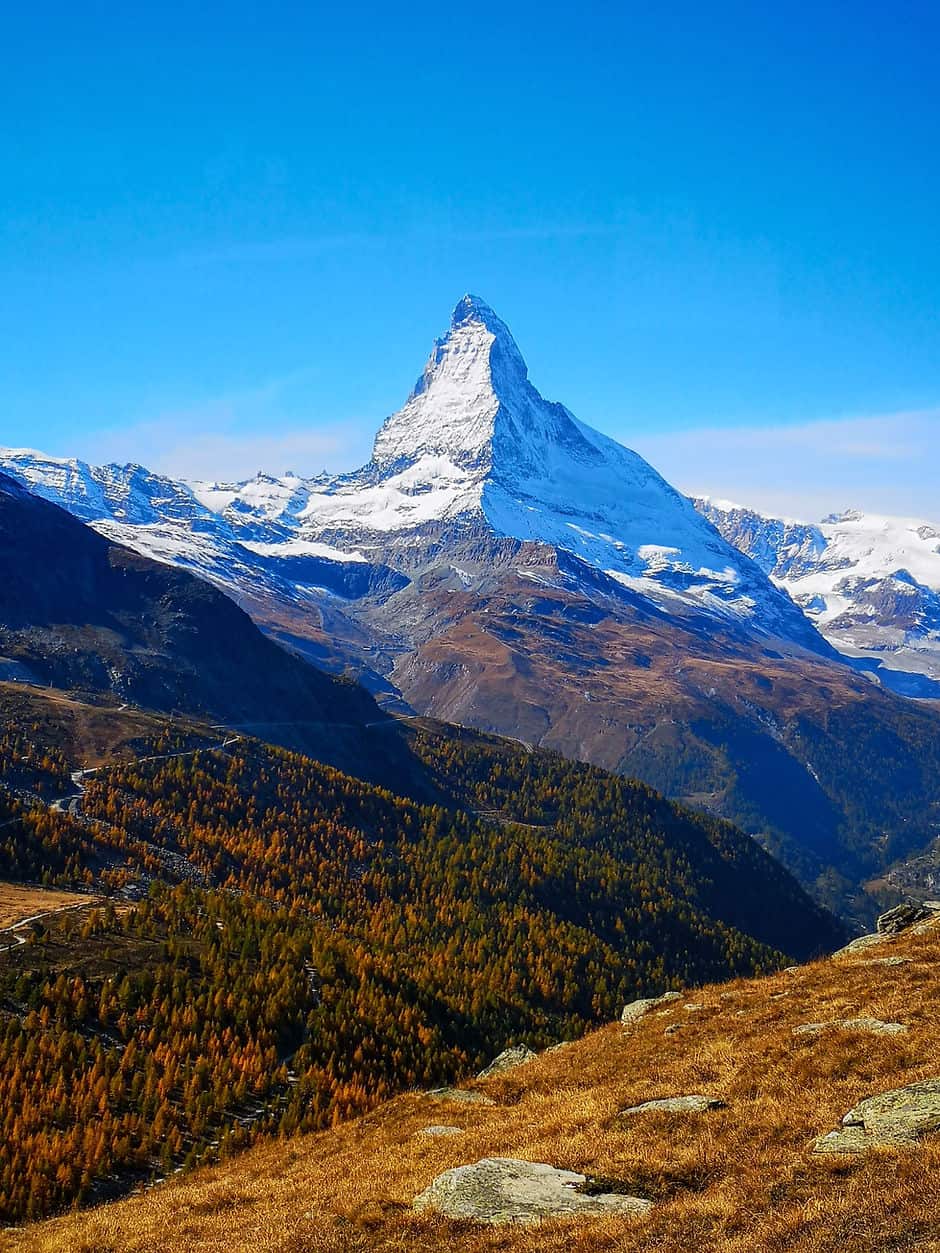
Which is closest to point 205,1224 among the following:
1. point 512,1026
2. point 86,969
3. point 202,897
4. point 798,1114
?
point 798,1114

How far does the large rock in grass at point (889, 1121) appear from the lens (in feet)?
95.3

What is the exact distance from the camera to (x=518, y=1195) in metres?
31.0

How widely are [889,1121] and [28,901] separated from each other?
3876 inches

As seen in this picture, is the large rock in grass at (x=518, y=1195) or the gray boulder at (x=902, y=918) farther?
the gray boulder at (x=902, y=918)

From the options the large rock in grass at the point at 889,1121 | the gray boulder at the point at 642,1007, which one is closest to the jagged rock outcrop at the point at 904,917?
the gray boulder at the point at 642,1007

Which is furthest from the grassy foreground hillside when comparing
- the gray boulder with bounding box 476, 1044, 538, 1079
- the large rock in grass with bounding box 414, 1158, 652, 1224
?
the large rock in grass with bounding box 414, 1158, 652, 1224

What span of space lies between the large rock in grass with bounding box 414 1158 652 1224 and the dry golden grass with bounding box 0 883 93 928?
73.9 meters

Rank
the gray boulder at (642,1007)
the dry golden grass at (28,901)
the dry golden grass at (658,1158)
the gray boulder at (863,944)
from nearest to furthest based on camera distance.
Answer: the dry golden grass at (658,1158)
the gray boulder at (642,1007)
the gray boulder at (863,944)
the dry golden grass at (28,901)

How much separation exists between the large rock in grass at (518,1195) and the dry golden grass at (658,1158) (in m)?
0.70

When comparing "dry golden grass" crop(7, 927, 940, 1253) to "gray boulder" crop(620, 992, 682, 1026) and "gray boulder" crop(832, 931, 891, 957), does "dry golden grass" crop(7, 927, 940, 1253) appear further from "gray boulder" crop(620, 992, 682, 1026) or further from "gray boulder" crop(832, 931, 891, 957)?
"gray boulder" crop(832, 931, 891, 957)

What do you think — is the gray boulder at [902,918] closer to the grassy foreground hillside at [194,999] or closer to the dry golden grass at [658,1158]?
the dry golden grass at [658,1158]

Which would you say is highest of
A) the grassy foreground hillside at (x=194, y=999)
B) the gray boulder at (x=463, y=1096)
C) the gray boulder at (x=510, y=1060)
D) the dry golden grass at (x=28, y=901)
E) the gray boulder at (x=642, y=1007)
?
the gray boulder at (x=642, y=1007)

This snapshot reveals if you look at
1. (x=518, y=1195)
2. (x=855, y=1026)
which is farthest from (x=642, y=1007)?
(x=518, y=1195)

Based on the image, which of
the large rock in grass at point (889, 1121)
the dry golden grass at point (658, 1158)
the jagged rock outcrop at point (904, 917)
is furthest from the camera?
the jagged rock outcrop at point (904, 917)
